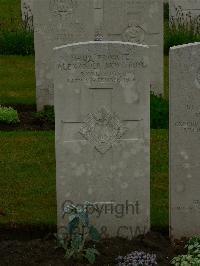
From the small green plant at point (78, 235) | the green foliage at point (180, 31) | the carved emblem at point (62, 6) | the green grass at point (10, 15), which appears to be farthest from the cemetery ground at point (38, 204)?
the green grass at point (10, 15)

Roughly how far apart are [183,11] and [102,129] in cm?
1227

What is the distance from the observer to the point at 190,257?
700cm

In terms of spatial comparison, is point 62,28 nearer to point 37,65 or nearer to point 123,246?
point 37,65

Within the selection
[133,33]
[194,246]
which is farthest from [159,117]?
[194,246]

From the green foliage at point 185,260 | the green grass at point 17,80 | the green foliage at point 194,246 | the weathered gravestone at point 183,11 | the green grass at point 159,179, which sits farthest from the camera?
the weathered gravestone at point 183,11

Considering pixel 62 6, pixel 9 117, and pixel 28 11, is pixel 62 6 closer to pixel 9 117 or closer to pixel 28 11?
pixel 9 117

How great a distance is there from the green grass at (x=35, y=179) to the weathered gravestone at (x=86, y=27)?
164 centimetres

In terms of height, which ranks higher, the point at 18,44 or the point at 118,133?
the point at 18,44

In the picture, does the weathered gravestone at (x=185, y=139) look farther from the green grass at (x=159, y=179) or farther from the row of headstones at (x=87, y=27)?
the row of headstones at (x=87, y=27)

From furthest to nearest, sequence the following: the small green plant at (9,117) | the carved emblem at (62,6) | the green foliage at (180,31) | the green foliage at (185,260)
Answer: the green foliage at (180,31) → the carved emblem at (62,6) → the small green plant at (9,117) → the green foliage at (185,260)

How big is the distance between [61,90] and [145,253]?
1570mm

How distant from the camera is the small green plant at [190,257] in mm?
6934

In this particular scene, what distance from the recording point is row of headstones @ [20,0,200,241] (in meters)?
7.28

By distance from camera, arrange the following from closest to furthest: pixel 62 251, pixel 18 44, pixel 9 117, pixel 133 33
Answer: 1. pixel 62 251
2. pixel 9 117
3. pixel 133 33
4. pixel 18 44
